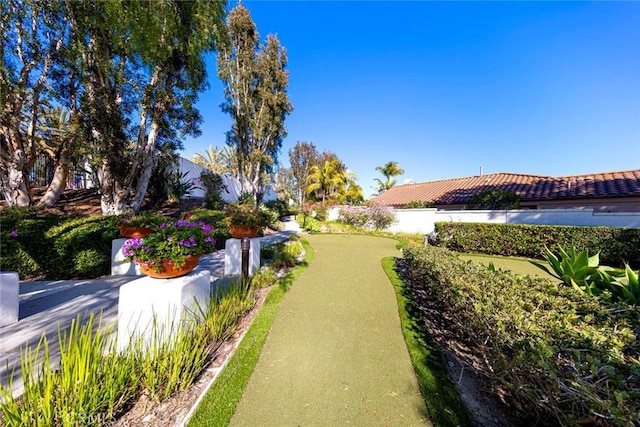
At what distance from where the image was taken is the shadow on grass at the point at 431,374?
6.42 ft

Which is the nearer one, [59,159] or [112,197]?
[112,197]

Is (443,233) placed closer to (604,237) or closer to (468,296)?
(604,237)

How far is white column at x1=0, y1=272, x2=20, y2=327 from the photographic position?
3.09m

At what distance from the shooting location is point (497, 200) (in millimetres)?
11875

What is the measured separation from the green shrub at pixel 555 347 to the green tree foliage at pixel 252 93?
14.5 meters

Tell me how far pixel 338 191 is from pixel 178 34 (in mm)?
21702

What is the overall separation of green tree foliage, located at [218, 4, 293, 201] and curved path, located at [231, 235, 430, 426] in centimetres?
1258

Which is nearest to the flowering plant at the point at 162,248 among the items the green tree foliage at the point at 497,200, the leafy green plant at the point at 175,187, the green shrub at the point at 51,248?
the green shrub at the point at 51,248

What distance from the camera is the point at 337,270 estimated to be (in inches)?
249

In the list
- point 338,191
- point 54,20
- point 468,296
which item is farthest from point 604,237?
point 338,191

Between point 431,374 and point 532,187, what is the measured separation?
56.0ft

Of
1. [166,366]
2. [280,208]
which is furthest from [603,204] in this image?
[280,208]

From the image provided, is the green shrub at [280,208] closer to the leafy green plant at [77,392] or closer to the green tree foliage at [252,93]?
the green tree foliage at [252,93]

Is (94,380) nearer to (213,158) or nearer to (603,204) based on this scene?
(603,204)
